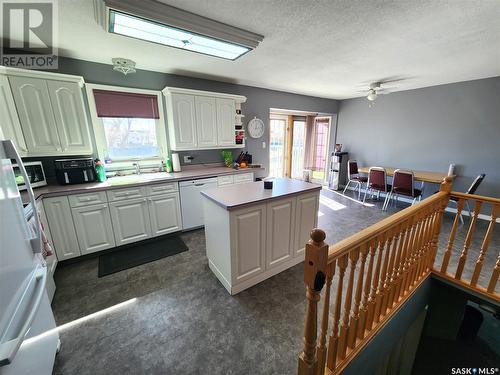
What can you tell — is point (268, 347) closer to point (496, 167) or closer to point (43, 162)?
point (43, 162)

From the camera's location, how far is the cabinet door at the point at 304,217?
221 centimetres

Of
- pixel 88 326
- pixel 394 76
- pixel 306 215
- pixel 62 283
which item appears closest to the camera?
pixel 88 326

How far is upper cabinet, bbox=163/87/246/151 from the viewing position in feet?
9.93

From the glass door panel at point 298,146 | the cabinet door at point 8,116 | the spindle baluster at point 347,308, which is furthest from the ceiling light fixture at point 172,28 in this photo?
the glass door panel at point 298,146

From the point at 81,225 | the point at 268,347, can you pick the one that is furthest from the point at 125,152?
the point at 268,347

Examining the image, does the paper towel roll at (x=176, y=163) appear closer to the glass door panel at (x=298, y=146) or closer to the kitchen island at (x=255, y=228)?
the kitchen island at (x=255, y=228)

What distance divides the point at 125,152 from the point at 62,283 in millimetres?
1816

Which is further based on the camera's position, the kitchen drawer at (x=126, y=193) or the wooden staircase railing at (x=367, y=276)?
the kitchen drawer at (x=126, y=193)

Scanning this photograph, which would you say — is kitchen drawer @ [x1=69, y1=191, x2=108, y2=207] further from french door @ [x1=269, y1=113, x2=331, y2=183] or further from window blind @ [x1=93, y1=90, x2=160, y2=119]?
french door @ [x1=269, y1=113, x2=331, y2=183]

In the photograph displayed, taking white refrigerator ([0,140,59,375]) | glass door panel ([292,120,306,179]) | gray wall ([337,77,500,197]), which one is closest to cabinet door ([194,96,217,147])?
white refrigerator ([0,140,59,375])

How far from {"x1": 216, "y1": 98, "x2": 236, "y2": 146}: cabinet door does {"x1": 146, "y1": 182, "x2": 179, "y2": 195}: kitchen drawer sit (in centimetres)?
110

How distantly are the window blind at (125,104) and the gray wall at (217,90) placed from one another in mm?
143

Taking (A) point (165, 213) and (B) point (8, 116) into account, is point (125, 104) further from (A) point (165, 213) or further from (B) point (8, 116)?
(A) point (165, 213)

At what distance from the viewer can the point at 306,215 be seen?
7.50 feet
